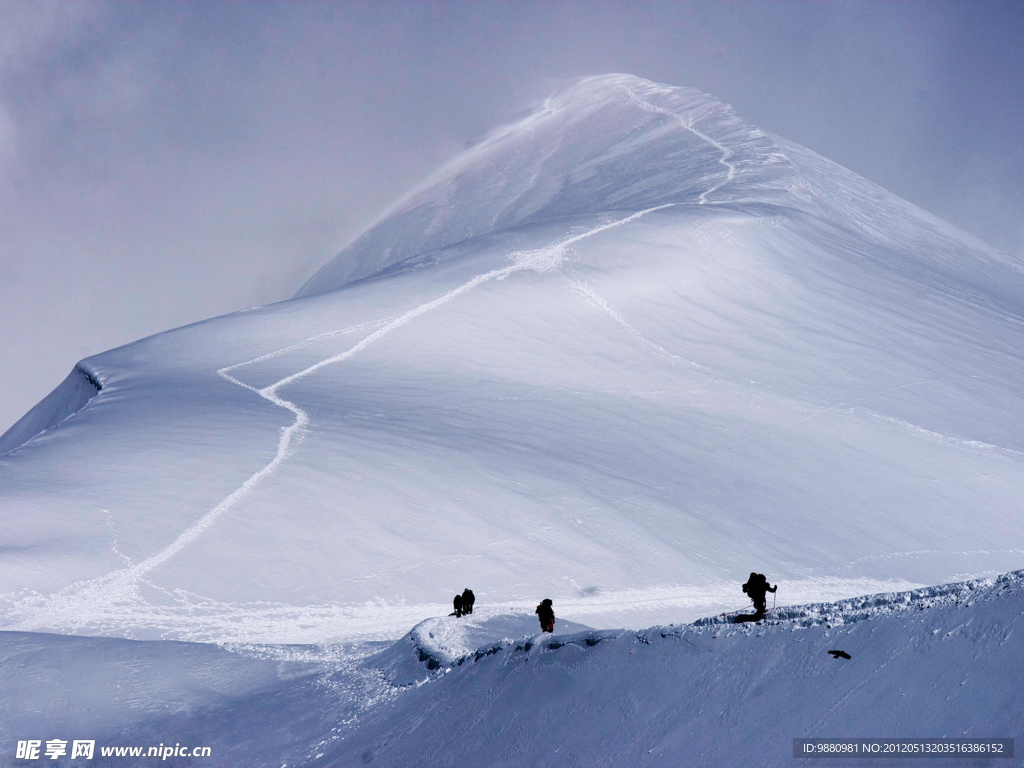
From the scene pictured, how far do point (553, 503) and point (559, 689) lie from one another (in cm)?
765

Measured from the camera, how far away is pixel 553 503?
15.3 m

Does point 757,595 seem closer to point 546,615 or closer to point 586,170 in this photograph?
point 546,615

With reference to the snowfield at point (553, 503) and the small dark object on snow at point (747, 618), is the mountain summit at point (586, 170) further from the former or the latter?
the small dark object on snow at point (747, 618)

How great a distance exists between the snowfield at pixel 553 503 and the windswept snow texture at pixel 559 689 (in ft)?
0.10

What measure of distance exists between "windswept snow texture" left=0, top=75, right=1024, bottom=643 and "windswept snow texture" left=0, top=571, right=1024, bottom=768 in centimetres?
180

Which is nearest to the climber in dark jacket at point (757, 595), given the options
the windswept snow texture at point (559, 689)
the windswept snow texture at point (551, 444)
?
the windswept snow texture at point (559, 689)

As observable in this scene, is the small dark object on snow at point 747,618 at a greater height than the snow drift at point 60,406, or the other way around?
the snow drift at point 60,406

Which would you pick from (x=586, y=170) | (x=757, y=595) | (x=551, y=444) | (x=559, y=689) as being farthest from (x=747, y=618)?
(x=586, y=170)

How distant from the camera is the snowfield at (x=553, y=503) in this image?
23.4ft

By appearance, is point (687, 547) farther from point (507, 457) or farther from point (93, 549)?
point (93, 549)

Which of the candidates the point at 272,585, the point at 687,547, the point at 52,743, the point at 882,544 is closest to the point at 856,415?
the point at 882,544

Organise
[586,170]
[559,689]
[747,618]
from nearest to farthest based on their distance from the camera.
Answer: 1. [747,618]
2. [559,689]
3. [586,170]

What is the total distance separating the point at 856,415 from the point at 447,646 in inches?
549

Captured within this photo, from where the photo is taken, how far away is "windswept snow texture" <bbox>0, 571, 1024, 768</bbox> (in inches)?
239
